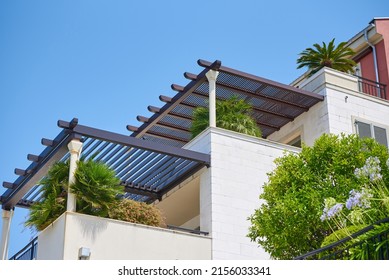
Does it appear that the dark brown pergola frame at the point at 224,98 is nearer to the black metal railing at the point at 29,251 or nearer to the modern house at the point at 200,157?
the modern house at the point at 200,157

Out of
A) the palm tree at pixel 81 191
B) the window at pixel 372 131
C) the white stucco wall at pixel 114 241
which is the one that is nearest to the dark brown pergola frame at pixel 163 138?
the palm tree at pixel 81 191

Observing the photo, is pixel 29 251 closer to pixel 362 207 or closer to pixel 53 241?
pixel 53 241

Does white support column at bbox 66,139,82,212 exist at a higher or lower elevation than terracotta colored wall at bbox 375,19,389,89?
lower

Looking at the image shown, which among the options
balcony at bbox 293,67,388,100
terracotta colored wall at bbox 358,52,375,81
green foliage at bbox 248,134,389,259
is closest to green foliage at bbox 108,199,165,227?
green foliage at bbox 248,134,389,259

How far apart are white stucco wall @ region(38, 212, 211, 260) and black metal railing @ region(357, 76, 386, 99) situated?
1022cm

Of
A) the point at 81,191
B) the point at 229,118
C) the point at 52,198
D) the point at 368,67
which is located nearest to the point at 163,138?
the point at 229,118

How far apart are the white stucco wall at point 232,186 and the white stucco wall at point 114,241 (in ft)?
2.16

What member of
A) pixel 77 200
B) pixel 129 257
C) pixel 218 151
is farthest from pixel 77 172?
pixel 218 151

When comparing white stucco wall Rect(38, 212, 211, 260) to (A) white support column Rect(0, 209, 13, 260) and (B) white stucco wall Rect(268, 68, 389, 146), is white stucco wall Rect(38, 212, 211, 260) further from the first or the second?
(B) white stucco wall Rect(268, 68, 389, 146)

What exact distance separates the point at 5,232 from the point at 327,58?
12.5 m

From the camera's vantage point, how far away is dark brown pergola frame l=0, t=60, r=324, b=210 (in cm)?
2145

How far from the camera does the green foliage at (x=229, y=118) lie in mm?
24078

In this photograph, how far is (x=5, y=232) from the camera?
80.2 feet
